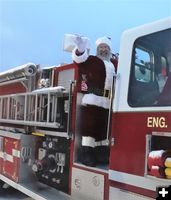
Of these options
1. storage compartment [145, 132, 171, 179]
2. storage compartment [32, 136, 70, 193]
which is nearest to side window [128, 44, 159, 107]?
storage compartment [145, 132, 171, 179]

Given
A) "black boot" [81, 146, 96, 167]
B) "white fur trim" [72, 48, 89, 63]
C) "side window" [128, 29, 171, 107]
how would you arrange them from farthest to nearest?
1. "white fur trim" [72, 48, 89, 63]
2. "black boot" [81, 146, 96, 167]
3. "side window" [128, 29, 171, 107]

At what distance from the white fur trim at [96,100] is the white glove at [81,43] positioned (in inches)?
18.3

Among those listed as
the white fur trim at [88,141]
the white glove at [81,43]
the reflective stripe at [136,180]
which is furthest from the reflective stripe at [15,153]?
the reflective stripe at [136,180]

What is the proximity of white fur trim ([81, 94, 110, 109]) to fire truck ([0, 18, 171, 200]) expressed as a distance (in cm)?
15

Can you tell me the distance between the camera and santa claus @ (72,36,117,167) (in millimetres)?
3861

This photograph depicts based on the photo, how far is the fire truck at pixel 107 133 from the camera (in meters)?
2.88

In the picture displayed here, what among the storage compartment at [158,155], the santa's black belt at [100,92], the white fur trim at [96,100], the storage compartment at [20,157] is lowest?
the storage compartment at [20,157]

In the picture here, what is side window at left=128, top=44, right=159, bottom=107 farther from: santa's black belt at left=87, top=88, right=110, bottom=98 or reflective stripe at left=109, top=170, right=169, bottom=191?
santa's black belt at left=87, top=88, right=110, bottom=98

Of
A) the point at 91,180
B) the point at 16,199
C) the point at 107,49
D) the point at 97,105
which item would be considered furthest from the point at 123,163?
the point at 16,199

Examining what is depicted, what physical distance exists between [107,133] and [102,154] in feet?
2.06

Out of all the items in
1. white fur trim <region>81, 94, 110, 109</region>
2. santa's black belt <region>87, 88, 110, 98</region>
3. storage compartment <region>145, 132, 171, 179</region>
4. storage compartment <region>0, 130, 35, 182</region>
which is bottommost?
storage compartment <region>0, 130, 35, 182</region>

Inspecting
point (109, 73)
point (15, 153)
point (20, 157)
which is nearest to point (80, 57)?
point (109, 73)

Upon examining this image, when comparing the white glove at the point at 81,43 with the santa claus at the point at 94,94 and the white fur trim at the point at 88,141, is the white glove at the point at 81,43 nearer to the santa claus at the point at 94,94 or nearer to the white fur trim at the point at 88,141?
the santa claus at the point at 94,94

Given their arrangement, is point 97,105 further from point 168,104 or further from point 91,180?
point 168,104
